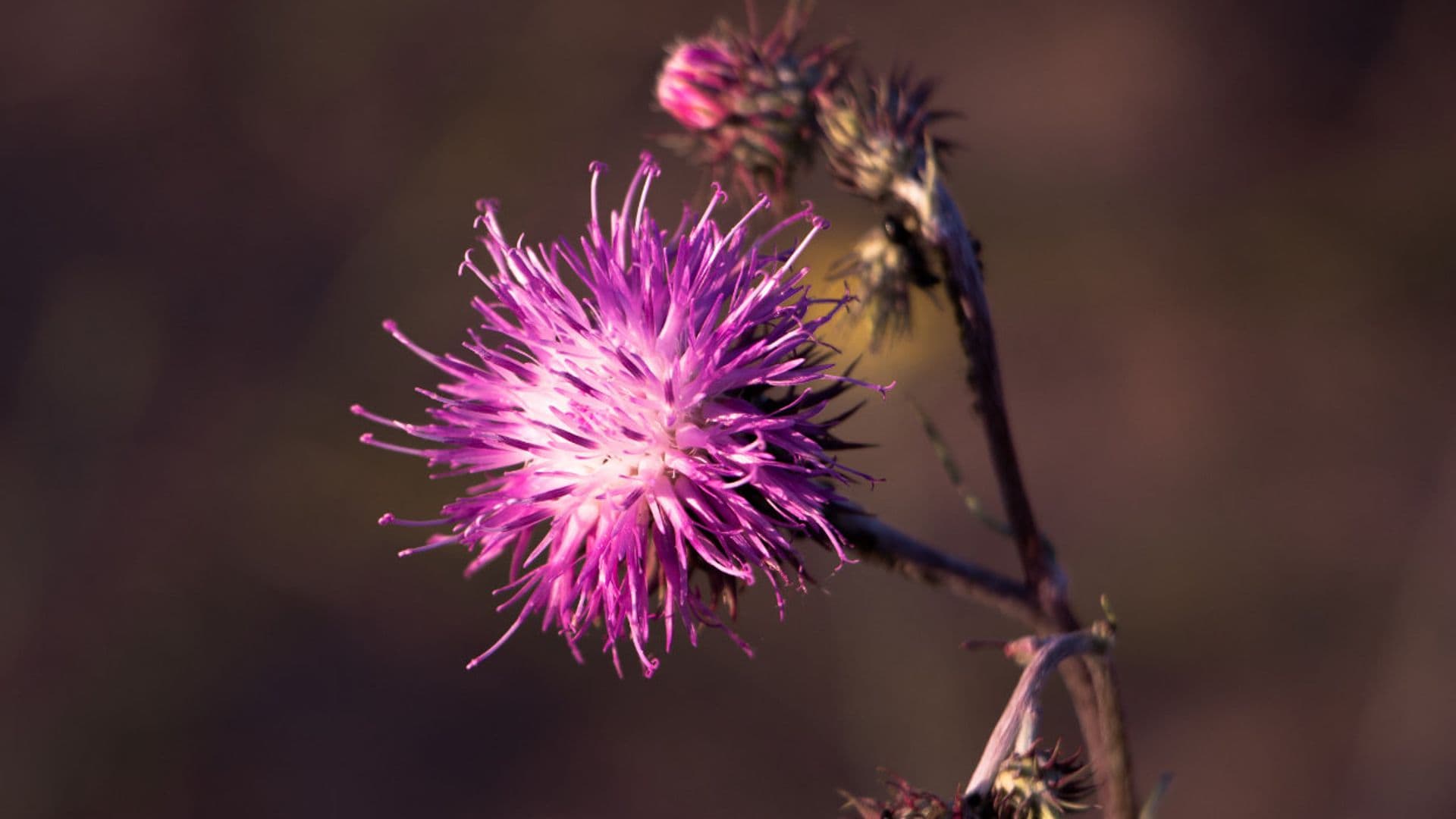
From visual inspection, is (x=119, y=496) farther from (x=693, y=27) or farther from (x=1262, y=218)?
(x=1262, y=218)

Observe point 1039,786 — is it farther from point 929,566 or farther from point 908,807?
point 929,566

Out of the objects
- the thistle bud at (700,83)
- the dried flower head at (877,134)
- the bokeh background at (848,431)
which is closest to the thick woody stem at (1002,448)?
the dried flower head at (877,134)

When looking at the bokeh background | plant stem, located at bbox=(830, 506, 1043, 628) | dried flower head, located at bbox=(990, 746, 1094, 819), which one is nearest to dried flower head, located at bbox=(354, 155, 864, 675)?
plant stem, located at bbox=(830, 506, 1043, 628)

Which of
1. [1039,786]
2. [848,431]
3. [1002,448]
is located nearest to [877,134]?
[1002,448]

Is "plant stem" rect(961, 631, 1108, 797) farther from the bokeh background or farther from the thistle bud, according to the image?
the bokeh background

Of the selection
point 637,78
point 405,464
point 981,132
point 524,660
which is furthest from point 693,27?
point 524,660

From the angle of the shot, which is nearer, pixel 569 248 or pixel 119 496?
pixel 569 248

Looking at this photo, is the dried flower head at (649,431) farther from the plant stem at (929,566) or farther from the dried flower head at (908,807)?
the dried flower head at (908,807)
